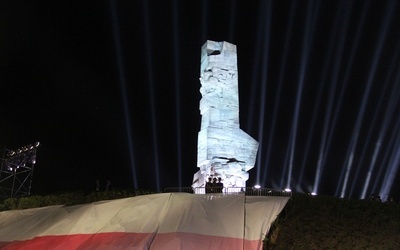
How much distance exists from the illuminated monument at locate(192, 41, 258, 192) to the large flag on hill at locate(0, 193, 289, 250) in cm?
1128

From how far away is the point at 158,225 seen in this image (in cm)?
1228

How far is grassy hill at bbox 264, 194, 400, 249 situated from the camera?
10.8 meters

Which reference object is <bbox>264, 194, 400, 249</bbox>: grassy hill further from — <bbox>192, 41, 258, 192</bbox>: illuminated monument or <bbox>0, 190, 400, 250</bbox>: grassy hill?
<bbox>192, 41, 258, 192</bbox>: illuminated monument

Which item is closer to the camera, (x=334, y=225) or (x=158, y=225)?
(x=334, y=225)

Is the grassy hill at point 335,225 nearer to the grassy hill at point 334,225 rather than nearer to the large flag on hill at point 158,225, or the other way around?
the grassy hill at point 334,225

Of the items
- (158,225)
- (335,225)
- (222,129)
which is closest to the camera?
(335,225)

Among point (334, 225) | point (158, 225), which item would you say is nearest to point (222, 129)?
point (158, 225)

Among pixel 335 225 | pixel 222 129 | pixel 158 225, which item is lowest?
pixel 158 225

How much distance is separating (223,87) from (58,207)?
45.0 ft

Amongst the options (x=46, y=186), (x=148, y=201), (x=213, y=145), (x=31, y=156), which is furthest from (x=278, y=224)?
(x=46, y=186)

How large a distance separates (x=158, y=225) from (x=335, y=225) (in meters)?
4.46

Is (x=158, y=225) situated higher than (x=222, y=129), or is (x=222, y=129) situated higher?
(x=222, y=129)

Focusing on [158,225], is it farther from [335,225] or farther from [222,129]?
[222,129]

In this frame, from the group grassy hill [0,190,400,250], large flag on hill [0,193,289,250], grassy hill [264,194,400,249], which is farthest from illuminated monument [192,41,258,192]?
grassy hill [264,194,400,249]
